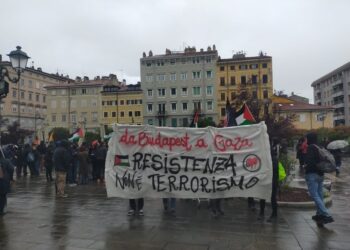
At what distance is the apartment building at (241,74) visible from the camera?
79.4 m

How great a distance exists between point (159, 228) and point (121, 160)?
6.50 feet

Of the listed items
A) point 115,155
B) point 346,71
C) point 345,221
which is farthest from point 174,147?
point 346,71

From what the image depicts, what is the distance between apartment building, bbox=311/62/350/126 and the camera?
86875 mm

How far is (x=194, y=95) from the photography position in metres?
82.7

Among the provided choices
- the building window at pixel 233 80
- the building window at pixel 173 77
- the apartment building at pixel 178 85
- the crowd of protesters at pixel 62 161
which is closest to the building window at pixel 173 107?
the apartment building at pixel 178 85

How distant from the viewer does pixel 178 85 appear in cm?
8350

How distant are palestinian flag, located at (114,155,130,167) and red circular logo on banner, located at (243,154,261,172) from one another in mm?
2644

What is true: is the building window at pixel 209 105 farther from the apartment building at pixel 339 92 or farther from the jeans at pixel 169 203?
the jeans at pixel 169 203

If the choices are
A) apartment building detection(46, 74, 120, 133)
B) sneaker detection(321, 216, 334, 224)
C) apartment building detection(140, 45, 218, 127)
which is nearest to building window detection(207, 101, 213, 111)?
apartment building detection(140, 45, 218, 127)

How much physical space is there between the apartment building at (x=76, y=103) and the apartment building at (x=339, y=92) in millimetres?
53436

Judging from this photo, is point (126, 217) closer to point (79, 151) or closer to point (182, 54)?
point (79, 151)

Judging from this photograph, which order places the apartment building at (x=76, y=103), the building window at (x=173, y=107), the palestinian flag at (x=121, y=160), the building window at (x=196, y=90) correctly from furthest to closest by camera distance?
the apartment building at (x=76, y=103), the building window at (x=173, y=107), the building window at (x=196, y=90), the palestinian flag at (x=121, y=160)

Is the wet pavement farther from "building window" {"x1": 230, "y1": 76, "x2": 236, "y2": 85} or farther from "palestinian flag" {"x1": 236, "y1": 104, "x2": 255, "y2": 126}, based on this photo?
"building window" {"x1": 230, "y1": 76, "x2": 236, "y2": 85}

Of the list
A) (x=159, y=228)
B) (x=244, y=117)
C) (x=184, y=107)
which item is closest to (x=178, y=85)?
(x=184, y=107)
